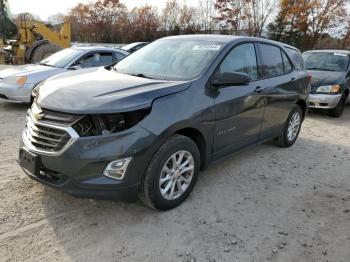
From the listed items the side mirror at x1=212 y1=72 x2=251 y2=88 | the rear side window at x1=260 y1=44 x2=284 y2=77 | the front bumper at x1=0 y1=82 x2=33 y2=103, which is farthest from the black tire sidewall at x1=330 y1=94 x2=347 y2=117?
the front bumper at x1=0 y1=82 x2=33 y2=103

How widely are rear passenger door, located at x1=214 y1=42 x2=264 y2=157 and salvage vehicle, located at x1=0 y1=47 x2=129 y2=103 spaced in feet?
13.6

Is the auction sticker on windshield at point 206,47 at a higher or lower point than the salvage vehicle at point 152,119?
higher

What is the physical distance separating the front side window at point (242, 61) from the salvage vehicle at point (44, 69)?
409 cm

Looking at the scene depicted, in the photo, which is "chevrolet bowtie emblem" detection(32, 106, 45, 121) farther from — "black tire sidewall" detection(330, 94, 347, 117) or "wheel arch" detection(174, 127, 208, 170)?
"black tire sidewall" detection(330, 94, 347, 117)

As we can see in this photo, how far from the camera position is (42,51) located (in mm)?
12242

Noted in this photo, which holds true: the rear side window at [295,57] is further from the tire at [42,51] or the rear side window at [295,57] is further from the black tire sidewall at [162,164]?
the tire at [42,51]

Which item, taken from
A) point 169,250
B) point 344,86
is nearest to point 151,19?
point 344,86

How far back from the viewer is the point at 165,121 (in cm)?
323

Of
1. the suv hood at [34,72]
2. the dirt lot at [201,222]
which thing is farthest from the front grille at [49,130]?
the suv hood at [34,72]

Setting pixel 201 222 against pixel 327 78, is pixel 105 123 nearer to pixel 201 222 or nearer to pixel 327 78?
pixel 201 222

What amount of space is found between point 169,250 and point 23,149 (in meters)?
1.65

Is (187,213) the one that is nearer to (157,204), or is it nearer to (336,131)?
(157,204)

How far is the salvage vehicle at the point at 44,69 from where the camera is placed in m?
7.23

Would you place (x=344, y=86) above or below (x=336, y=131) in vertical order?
above
